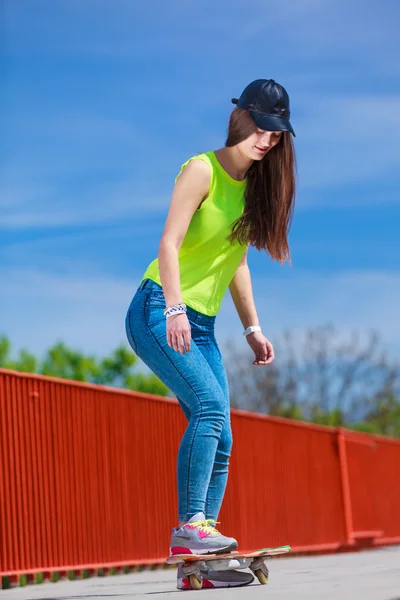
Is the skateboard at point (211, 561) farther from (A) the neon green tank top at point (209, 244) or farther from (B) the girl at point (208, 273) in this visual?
(A) the neon green tank top at point (209, 244)

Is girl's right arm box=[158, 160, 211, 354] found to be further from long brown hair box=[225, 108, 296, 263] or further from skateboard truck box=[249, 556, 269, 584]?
skateboard truck box=[249, 556, 269, 584]

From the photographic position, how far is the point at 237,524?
1195cm

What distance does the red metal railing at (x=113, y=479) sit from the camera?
25.2 ft

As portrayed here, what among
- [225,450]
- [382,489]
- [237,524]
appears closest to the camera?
[225,450]

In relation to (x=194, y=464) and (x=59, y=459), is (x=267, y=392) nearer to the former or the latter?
(x=59, y=459)

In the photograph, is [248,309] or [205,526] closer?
[205,526]

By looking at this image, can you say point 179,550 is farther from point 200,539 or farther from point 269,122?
point 269,122

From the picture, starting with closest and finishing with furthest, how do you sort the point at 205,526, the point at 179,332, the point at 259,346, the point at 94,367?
the point at 179,332 → the point at 205,526 → the point at 259,346 → the point at 94,367

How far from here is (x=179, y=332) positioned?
380 centimetres

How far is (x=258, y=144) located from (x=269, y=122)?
9 centimetres

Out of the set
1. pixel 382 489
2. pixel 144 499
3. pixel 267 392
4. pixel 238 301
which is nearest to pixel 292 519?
pixel 144 499

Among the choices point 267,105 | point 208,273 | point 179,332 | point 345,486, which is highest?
point 267,105

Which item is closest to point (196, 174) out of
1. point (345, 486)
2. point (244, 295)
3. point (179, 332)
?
point (179, 332)

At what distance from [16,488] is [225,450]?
12.1 ft
